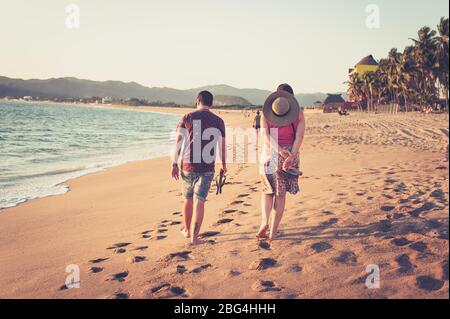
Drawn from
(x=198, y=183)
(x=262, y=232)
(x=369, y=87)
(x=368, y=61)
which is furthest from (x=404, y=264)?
(x=368, y=61)

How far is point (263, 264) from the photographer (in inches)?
138

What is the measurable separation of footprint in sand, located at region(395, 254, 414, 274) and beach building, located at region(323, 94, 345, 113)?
65.6m

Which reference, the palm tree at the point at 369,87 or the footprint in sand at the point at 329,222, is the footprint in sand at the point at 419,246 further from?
the palm tree at the point at 369,87

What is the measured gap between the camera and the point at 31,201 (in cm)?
812

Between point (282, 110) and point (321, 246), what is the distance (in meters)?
1.58

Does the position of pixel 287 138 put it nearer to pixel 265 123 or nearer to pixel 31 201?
pixel 265 123

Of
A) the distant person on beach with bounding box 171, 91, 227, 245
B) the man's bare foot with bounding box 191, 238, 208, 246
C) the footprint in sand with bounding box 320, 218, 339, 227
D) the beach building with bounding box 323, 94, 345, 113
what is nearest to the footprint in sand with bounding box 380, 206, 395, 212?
the footprint in sand with bounding box 320, 218, 339, 227

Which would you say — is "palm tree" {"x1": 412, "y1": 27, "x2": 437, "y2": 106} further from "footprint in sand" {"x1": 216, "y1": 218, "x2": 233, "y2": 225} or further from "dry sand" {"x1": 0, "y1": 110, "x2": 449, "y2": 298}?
"footprint in sand" {"x1": 216, "y1": 218, "x2": 233, "y2": 225}

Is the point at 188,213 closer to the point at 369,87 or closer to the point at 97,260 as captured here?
the point at 97,260

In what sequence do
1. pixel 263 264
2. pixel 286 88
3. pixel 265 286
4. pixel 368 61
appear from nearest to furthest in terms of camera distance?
pixel 265 286
pixel 263 264
pixel 286 88
pixel 368 61

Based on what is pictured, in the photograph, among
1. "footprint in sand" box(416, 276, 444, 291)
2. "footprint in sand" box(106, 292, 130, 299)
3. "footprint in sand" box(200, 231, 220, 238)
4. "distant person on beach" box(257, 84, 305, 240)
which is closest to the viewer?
"footprint in sand" box(416, 276, 444, 291)

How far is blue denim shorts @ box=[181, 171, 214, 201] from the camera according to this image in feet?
14.2

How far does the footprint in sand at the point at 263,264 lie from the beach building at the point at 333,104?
65739 millimetres
